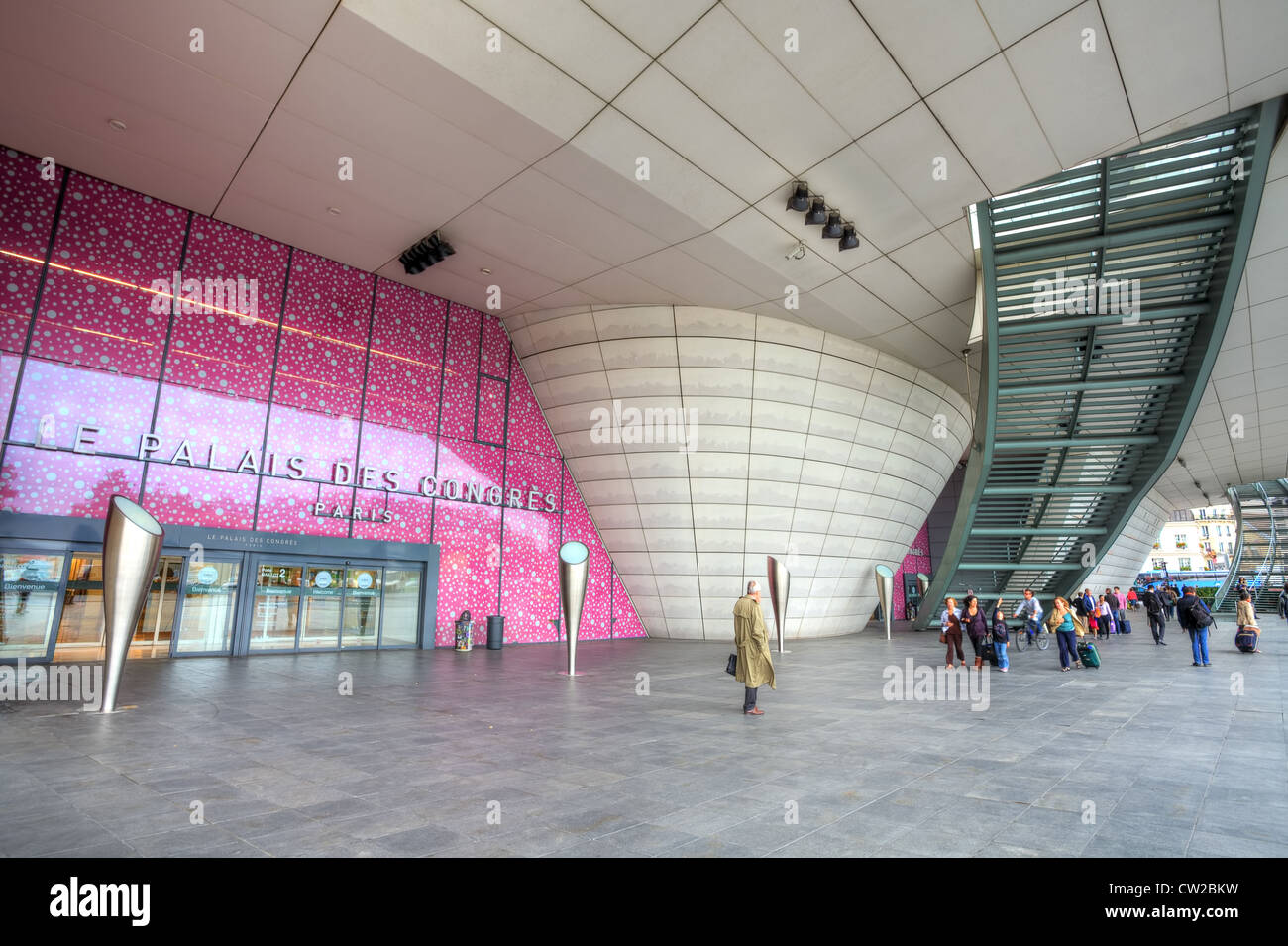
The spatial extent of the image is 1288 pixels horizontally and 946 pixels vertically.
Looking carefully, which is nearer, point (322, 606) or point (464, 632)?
point (322, 606)

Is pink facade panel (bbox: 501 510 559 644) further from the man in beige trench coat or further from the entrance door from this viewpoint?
the man in beige trench coat

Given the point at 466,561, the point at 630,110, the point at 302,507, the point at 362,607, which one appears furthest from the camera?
the point at 466,561

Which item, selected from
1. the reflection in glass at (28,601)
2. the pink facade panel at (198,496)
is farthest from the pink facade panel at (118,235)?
the reflection in glass at (28,601)

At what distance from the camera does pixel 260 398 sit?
15.2 metres

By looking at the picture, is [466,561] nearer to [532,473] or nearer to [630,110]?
[532,473]

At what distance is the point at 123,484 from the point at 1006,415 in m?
21.0

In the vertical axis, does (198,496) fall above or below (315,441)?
below

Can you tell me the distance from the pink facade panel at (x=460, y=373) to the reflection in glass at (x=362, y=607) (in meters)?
4.60

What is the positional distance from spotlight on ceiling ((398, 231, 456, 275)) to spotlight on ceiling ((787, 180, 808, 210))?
319 inches

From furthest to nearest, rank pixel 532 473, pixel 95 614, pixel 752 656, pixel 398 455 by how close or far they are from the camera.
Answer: pixel 532 473 < pixel 398 455 < pixel 95 614 < pixel 752 656

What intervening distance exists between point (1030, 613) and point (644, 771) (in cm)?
1556

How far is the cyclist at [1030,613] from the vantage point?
1655 centimetres

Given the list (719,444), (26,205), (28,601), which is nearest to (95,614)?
(28,601)
